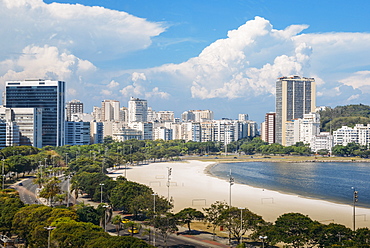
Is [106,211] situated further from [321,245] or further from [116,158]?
[116,158]

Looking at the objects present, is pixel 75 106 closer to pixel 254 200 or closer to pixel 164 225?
pixel 254 200

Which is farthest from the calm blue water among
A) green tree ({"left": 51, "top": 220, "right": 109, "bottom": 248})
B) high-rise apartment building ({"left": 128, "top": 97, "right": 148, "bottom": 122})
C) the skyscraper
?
high-rise apartment building ({"left": 128, "top": 97, "right": 148, "bottom": 122})

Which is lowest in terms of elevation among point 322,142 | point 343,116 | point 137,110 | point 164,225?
point 164,225

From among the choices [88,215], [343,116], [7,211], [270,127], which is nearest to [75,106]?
[270,127]

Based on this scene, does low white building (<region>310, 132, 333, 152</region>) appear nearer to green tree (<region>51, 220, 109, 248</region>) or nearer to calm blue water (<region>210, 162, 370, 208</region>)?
calm blue water (<region>210, 162, 370, 208</region>)

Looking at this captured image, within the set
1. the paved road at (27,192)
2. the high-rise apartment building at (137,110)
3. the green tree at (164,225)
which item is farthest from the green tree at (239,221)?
the high-rise apartment building at (137,110)
